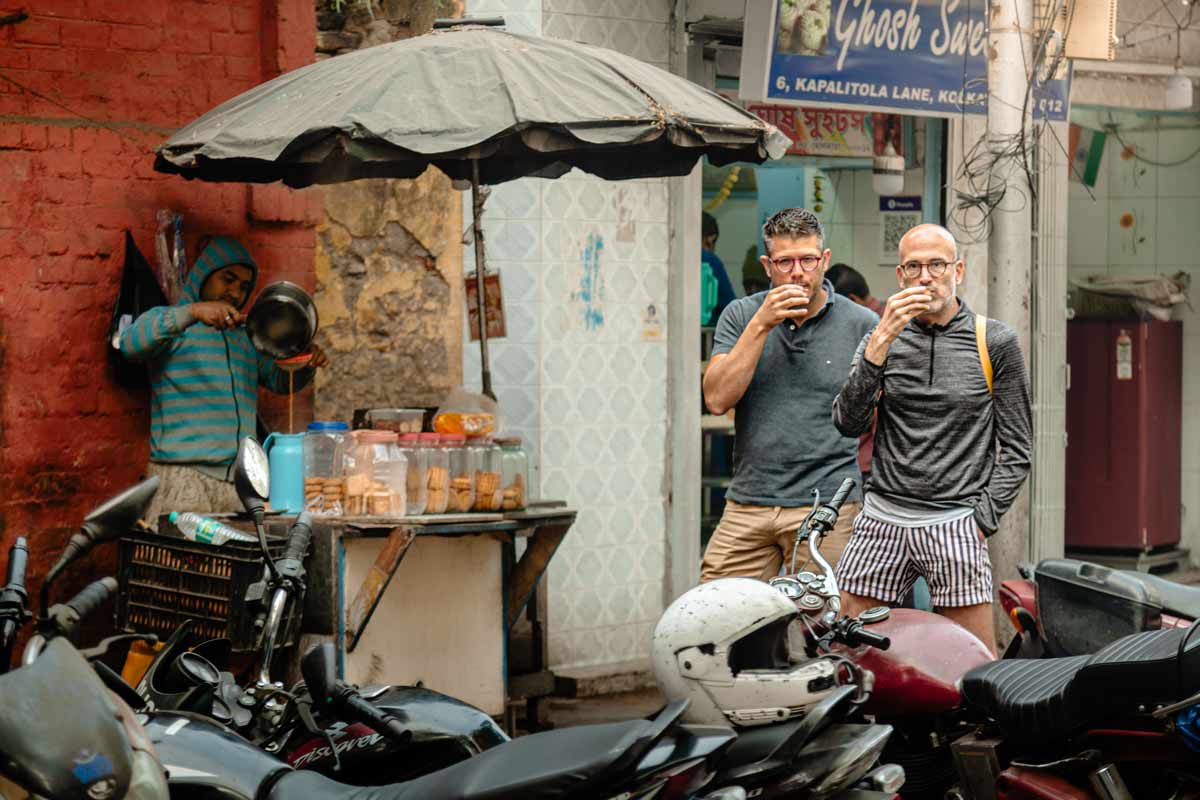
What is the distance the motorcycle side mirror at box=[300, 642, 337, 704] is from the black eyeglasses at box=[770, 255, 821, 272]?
246 cm

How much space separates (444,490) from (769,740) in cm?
271

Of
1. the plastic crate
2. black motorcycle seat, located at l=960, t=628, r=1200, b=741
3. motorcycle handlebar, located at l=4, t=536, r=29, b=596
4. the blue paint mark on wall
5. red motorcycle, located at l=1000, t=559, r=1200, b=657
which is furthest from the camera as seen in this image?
the blue paint mark on wall

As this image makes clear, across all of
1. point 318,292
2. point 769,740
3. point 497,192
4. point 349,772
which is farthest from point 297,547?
point 497,192

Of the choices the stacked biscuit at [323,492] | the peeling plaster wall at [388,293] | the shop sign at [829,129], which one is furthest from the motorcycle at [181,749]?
the shop sign at [829,129]

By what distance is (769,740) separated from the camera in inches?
152

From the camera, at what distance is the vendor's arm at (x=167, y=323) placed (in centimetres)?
645

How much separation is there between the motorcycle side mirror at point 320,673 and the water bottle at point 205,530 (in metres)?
1.97

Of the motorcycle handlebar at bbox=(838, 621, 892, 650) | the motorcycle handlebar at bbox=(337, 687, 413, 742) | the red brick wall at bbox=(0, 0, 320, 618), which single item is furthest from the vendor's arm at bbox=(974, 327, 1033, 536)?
the red brick wall at bbox=(0, 0, 320, 618)

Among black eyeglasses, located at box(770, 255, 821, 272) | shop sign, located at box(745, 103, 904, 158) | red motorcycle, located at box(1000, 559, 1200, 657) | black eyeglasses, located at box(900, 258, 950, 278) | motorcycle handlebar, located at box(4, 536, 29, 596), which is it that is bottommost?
red motorcycle, located at box(1000, 559, 1200, 657)

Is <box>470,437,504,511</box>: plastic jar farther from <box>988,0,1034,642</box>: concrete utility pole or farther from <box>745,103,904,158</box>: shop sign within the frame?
<box>745,103,904,158</box>: shop sign

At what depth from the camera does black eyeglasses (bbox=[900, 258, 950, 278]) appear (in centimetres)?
539

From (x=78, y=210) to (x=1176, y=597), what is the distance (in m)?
4.49

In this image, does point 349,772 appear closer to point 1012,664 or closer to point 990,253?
point 1012,664

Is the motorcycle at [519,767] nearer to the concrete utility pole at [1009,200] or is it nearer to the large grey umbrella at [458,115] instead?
the large grey umbrella at [458,115]
